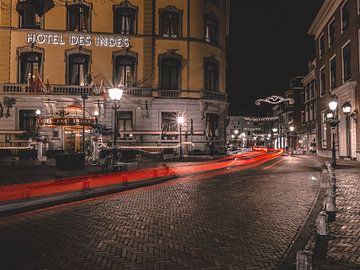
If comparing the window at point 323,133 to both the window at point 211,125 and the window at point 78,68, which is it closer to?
the window at point 211,125

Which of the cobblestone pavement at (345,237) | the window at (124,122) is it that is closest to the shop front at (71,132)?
the window at (124,122)

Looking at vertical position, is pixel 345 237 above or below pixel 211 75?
below

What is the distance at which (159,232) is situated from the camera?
605cm

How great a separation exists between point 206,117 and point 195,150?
365 cm

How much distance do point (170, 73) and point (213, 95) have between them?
15.8 feet

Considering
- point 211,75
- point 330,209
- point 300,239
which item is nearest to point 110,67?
point 211,75

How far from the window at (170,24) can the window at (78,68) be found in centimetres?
780

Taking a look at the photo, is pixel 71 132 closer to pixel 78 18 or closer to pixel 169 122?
pixel 169 122

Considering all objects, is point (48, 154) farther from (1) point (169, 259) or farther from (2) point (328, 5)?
(2) point (328, 5)

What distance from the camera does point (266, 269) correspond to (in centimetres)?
428

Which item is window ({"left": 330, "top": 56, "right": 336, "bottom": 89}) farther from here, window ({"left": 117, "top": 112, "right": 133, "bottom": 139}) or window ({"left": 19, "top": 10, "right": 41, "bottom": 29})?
window ({"left": 19, "top": 10, "right": 41, "bottom": 29})

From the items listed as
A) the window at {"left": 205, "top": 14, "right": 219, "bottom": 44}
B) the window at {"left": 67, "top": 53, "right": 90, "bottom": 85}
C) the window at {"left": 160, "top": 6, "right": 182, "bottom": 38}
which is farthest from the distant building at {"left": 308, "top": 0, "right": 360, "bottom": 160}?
the window at {"left": 67, "top": 53, "right": 90, "bottom": 85}

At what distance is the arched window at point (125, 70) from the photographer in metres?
29.7

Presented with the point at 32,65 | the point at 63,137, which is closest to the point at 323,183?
the point at 63,137
